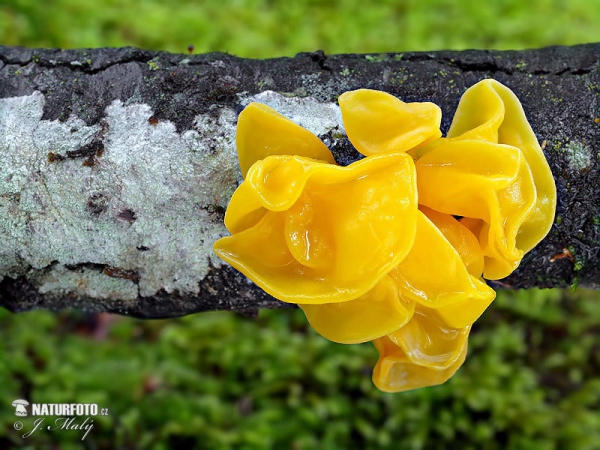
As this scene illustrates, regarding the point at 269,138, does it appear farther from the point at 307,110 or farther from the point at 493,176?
the point at 493,176

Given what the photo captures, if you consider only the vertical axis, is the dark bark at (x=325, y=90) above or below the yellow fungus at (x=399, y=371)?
above

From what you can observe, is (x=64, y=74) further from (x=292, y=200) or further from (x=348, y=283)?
(x=348, y=283)

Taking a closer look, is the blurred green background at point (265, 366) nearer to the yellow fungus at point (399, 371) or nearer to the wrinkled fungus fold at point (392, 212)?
the yellow fungus at point (399, 371)

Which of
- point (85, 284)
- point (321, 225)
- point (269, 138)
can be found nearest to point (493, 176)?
point (321, 225)

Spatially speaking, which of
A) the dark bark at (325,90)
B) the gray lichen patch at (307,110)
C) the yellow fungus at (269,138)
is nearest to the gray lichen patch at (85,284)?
the dark bark at (325,90)

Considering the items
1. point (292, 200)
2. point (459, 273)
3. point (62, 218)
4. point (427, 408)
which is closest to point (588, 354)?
point (427, 408)

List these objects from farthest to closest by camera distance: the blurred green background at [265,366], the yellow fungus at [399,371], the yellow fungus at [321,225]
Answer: the blurred green background at [265,366], the yellow fungus at [399,371], the yellow fungus at [321,225]

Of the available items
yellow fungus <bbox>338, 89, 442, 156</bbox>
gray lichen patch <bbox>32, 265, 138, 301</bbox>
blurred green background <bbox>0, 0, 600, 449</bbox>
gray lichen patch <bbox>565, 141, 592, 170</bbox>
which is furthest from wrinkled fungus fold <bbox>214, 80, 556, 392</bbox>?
blurred green background <bbox>0, 0, 600, 449</bbox>
